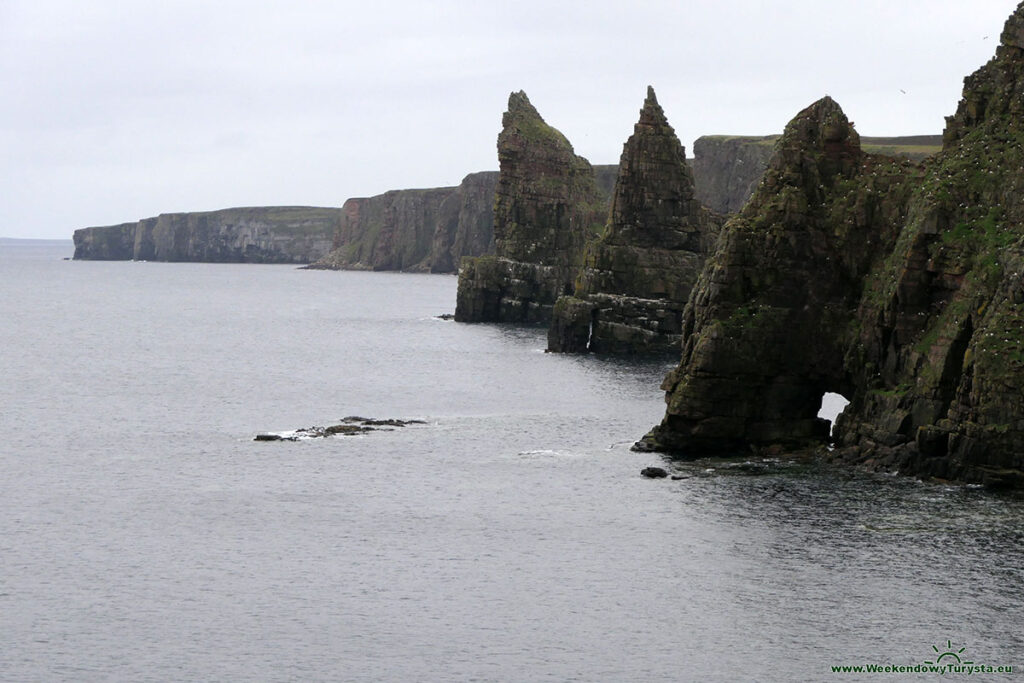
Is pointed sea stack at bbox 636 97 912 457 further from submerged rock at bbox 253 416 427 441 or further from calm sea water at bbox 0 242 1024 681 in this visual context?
submerged rock at bbox 253 416 427 441

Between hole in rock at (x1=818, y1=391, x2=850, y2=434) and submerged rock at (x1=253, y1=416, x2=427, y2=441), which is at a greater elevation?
hole in rock at (x1=818, y1=391, x2=850, y2=434)

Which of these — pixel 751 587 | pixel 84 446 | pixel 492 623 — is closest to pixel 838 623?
pixel 751 587

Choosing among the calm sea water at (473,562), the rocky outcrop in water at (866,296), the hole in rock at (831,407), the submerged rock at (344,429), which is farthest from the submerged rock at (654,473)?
the submerged rock at (344,429)

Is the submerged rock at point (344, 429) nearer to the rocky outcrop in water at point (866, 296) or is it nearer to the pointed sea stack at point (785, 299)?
the pointed sea stack at point (785, 299)

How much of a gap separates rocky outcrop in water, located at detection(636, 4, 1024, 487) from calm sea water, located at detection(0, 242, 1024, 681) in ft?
15.8

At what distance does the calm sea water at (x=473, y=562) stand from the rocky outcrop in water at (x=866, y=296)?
15.8ft

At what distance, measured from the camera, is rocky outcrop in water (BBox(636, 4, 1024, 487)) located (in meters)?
104

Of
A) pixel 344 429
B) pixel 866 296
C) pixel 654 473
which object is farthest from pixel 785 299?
pixel 344 429

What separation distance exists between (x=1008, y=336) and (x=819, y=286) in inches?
917

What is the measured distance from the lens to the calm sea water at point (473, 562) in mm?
70875

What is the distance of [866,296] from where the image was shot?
382 feet

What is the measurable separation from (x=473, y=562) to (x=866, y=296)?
149 ft

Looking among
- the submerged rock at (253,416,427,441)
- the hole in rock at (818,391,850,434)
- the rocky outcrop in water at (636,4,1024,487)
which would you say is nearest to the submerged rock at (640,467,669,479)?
the rocky outcrop in water at (636,4,1024,487)

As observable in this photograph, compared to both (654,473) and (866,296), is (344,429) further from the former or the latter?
(866,296)
